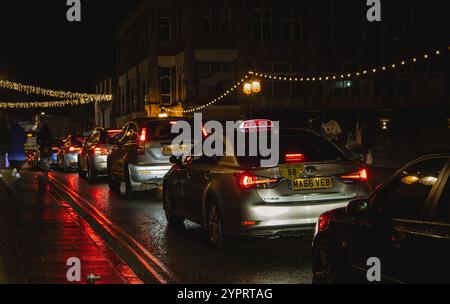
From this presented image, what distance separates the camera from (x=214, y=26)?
151ft

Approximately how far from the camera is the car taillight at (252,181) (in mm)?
8578

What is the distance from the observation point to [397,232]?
5121 mm

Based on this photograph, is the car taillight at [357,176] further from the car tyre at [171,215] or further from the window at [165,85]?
the window at [165,85]

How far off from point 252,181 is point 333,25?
39.9 m

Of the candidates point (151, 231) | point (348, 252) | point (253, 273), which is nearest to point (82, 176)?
point (151, 231)

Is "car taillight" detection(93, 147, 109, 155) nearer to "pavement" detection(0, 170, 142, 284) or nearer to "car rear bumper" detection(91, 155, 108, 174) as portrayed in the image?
"car rear bumper" detection(91, 155, 108, 174)

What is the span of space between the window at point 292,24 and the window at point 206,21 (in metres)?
4.60

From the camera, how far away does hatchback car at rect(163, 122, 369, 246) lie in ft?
28.1

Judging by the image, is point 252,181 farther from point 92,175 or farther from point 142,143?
point 92,175

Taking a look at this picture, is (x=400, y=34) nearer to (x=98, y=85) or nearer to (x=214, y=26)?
(x=214, y=26)

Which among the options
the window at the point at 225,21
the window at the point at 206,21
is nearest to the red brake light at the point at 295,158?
the window at the point at 225,21

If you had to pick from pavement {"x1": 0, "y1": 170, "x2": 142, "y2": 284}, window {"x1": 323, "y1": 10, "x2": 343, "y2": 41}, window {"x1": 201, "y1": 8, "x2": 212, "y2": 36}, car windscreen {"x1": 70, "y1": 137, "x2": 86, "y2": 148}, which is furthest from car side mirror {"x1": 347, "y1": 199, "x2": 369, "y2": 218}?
window {"x1": 323, "y1": 10, "x2": 343, "y2": 41}
